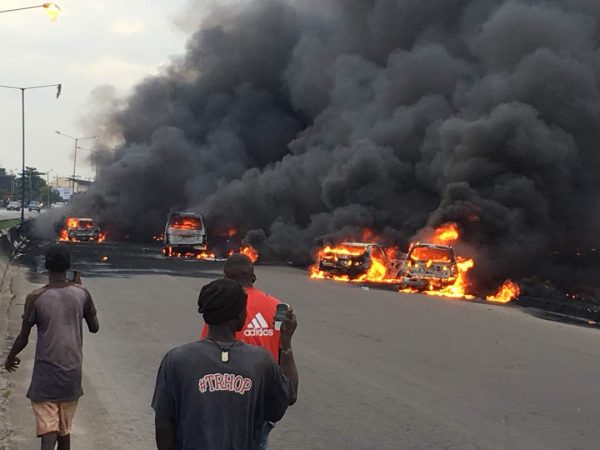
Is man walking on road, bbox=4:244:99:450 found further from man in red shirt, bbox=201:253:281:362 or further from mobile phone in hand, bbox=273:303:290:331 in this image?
mobile phone in hand, bbox=273:303:290:331

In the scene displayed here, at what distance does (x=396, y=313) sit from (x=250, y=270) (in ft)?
40.2

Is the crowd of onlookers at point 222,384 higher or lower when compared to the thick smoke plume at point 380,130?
lower

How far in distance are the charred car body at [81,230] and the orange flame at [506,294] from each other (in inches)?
1100

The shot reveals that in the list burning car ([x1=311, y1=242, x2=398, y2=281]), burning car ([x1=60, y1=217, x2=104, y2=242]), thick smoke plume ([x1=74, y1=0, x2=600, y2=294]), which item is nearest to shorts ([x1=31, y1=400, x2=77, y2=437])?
burning car ([x1=311, y1=242, x2=398, y2=281])

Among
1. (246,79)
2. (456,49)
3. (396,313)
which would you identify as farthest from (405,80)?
(396,313)

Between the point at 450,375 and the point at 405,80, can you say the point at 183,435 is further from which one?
the point at 405,80

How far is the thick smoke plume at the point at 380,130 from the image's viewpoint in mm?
32969

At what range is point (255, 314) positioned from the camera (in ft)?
14.6

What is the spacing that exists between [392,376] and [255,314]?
545cm

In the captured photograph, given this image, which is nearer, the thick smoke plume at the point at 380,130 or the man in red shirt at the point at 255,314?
the man in red shirt at the point at 255,314

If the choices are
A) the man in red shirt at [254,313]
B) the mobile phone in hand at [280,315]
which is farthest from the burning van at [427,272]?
the mobile phone in hand at [280,315]

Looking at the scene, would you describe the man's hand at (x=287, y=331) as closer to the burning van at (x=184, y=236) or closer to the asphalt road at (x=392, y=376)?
the asphalt road at (x=392, y=376)

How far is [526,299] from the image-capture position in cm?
2119

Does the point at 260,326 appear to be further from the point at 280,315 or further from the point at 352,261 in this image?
the point at 352,261
